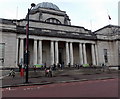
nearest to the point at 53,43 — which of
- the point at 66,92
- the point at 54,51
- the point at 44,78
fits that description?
the point at 54,51

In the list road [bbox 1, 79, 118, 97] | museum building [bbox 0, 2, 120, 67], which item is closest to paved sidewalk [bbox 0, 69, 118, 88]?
road [bbox 1, 79, 118, 97]

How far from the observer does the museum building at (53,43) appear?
28.4 m

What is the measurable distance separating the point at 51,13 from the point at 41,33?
13.0 meters

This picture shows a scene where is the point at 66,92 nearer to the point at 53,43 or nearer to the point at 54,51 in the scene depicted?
the point at 53,43

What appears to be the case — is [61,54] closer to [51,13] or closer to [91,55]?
[91,55]

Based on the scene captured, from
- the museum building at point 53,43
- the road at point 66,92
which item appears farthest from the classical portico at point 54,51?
the road at point 66,92

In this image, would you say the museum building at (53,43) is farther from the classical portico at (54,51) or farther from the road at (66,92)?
the road at (66,92)

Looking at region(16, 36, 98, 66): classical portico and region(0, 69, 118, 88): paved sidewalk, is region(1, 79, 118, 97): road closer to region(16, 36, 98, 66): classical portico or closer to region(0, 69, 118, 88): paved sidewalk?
region(0, 69, 118, 88): paved sidewalk

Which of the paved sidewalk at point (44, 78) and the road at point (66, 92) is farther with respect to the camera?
the paved sidewalk at point (44, 78)

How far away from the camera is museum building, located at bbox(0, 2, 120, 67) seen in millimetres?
28391

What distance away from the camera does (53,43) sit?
3306 cm

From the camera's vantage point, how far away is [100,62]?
36812 millimetres

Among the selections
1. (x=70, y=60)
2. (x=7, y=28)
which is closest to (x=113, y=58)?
(x=70, y=60)

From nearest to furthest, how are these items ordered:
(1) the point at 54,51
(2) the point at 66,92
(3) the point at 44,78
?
(2) the point at 66,92 → (3) the point at 44,78 → (1) the point at 54,51
